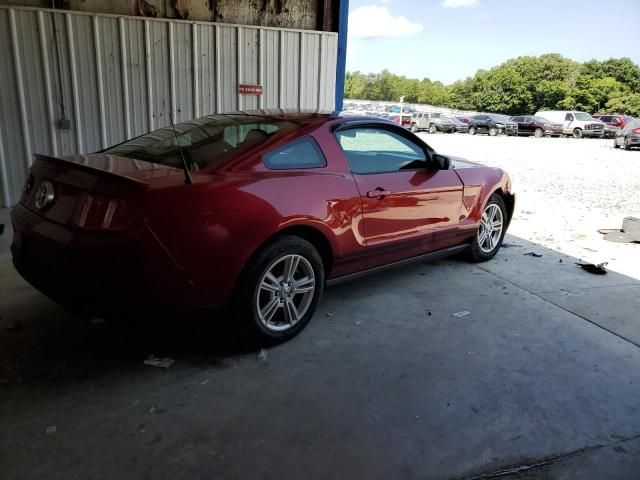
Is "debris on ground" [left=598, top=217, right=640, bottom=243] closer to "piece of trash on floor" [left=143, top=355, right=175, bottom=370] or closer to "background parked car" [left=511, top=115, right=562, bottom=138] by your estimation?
"piece of trash on floor" [left=143, top=355, right=175, bottom=370]

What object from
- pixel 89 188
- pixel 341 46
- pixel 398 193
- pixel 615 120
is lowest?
pixel 615 120

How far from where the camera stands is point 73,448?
2270 millimetres

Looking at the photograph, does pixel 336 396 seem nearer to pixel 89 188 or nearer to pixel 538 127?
pixel 89 188

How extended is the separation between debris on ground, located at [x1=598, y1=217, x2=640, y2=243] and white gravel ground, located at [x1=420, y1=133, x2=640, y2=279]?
13 centimetres

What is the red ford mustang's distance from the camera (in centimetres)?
259

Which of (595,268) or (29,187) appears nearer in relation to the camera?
(29,187)

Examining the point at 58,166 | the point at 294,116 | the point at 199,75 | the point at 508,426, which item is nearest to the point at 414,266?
the point at 294,116

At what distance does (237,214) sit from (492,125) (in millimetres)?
30499

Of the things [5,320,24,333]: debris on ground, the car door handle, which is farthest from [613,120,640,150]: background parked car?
[5,320,24,333]: debris on ground

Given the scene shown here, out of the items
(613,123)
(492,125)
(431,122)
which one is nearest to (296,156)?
(431,122)

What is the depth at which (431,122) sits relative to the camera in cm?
3086

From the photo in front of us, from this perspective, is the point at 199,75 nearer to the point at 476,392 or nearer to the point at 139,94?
the point at 139,94

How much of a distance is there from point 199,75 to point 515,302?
5.65m

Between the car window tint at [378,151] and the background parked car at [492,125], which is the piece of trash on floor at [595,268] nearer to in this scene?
the car window tint at [378,151]
